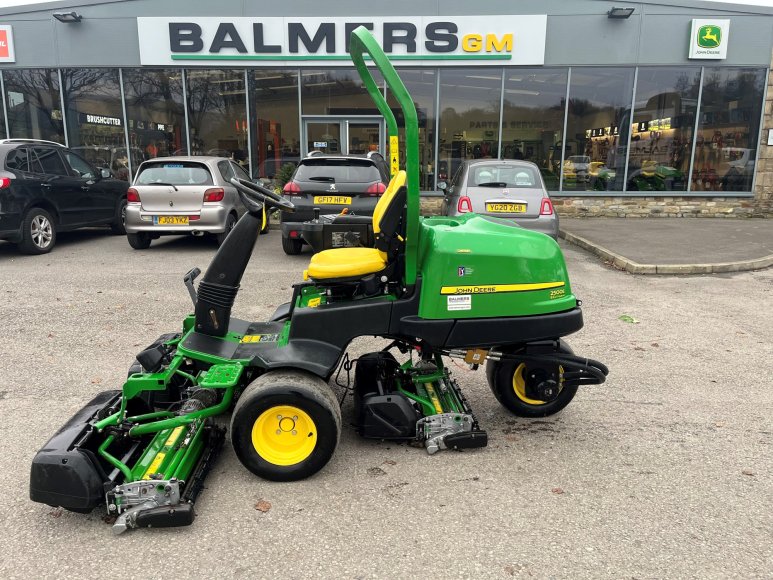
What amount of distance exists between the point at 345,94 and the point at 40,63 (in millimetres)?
7749

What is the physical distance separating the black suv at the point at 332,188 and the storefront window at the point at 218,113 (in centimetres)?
649

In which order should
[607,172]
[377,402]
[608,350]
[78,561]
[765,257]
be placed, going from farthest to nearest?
[607,172], [765,257], [608,350], [377,402], [78,561]

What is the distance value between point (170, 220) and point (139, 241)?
38.6 inches

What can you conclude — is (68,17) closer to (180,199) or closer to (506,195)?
(180,199)

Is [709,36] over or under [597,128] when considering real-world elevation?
over

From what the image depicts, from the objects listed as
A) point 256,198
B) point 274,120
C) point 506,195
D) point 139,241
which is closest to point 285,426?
point 256,198

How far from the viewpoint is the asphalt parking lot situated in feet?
8.32

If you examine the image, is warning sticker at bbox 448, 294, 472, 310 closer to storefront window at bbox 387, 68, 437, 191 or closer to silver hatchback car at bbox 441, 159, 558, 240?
silver hatchback car at bbox 441, 159, 558, 240

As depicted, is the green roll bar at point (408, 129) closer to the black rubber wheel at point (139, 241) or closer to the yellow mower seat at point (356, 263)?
the yellow mower seat at point (356, 263)

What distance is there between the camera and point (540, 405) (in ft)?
12.8

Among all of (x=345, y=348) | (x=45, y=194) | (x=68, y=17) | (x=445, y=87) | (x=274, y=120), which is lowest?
(x=345, y=348)

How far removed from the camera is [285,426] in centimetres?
317

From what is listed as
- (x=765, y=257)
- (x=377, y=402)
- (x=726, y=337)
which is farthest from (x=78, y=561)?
(x=765, y=257)

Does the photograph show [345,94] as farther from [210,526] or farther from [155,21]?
[210,526]
